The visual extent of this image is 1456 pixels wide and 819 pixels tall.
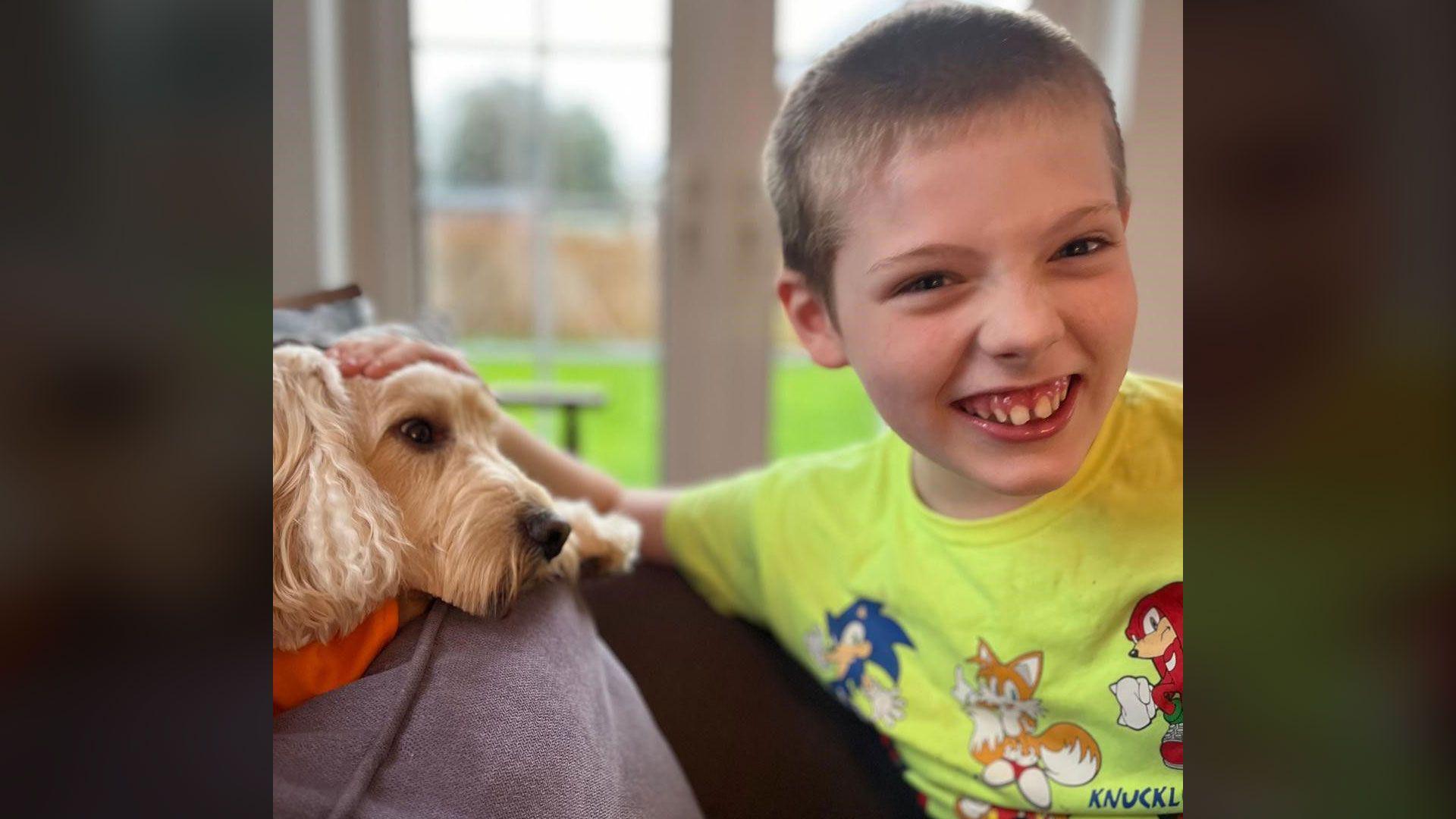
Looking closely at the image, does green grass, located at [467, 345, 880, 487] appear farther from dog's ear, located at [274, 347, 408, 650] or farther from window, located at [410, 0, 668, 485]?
dog's ear, located at [274, 347, 408, 650]

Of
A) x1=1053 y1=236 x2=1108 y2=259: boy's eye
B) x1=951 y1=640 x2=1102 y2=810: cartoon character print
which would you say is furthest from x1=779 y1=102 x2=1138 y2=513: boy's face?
x1=951 y1=640 x2=1102 y2=810: cartoon character print

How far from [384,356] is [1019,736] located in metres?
0.41

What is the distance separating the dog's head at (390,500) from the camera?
42 cm

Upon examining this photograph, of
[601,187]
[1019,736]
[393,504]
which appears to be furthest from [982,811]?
[601,187]

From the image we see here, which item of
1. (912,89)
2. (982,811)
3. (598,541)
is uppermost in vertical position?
(912,89)

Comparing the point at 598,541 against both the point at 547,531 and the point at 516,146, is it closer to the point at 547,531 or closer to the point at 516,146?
the point at 547,531

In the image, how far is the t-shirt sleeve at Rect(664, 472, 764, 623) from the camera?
68cm

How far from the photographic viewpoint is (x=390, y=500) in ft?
1.56

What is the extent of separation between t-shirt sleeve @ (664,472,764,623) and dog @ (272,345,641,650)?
149 mm

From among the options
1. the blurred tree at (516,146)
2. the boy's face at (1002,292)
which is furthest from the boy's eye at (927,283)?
the blurred tree at (516,146)

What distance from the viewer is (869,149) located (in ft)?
1.28
